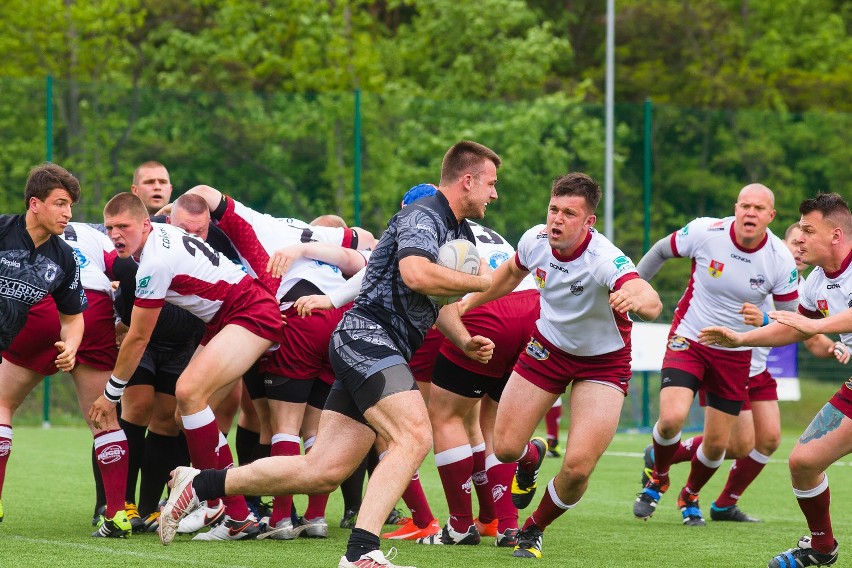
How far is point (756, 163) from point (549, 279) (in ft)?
39.4

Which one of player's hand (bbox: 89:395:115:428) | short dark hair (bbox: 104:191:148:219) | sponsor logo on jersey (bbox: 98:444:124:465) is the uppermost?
short dark hair (bbox: 104:191:148:219)

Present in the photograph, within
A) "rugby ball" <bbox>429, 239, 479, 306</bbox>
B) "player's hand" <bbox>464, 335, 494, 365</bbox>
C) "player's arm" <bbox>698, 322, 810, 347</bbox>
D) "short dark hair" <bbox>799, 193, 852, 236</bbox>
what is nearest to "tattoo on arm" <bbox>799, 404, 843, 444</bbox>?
"player's arm" <bbox>698, 322, 810, 347</bbox>

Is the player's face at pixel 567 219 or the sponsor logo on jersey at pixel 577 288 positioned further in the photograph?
the sponsor logo on jersey at pixel 577 288

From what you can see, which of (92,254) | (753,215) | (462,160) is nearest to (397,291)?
(462,160)

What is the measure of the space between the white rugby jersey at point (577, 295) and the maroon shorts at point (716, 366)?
78.5 inches

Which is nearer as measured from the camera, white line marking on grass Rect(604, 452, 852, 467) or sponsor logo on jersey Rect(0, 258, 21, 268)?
sponsor logo on jersey Rect(0, 258, 21, 268)

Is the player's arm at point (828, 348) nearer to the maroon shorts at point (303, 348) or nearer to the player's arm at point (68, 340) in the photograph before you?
the maroon shorts at point (303, 348)

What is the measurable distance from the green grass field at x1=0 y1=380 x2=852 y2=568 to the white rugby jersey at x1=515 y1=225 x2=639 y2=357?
1.20 m

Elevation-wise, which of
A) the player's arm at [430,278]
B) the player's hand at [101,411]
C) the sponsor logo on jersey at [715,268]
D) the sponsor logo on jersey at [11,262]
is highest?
the player's arm at [430,278]

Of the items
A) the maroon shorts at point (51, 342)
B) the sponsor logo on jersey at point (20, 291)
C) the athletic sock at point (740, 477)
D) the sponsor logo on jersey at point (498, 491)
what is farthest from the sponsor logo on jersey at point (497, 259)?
the sponsor logo on jersey at point (20, 291)

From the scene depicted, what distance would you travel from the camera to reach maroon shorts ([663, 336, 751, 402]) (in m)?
9.05

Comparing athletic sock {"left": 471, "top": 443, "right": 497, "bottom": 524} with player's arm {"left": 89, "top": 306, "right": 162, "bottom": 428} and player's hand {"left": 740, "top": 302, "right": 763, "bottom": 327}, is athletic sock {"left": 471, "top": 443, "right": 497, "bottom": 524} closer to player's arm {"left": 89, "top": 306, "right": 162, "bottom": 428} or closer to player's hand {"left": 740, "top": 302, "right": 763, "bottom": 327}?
player's hand {"left": 740, "top": 302, "right": 763, "bottom": 327}

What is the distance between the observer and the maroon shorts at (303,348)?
774cm

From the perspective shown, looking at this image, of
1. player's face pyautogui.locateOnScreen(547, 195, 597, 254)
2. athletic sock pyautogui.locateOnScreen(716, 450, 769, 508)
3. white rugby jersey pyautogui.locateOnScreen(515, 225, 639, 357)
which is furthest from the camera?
athletic sock pyautogui.locateOnScreen(716, 450, 769, 508)
